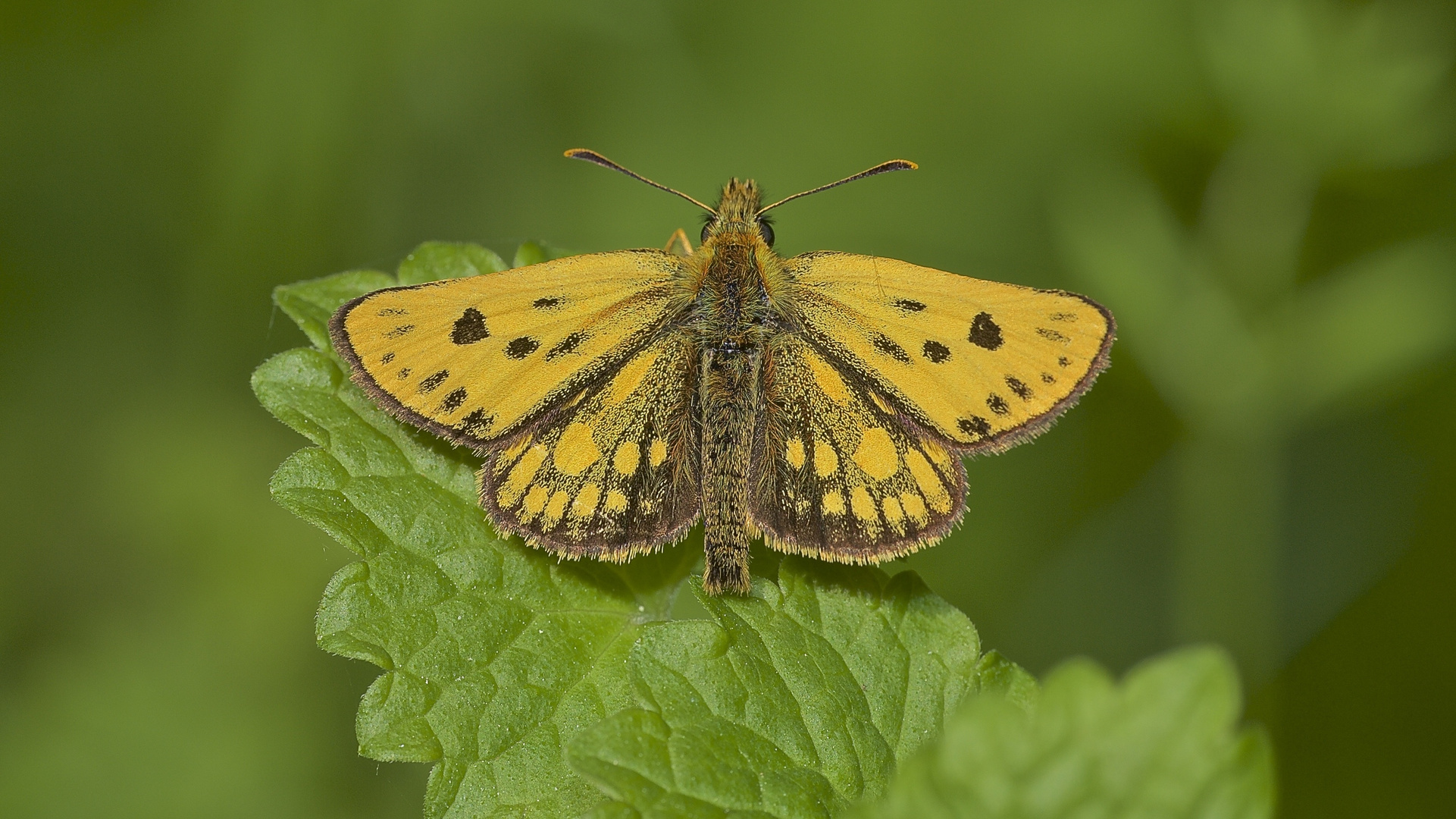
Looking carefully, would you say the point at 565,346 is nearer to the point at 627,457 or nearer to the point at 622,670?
the point at 627,457

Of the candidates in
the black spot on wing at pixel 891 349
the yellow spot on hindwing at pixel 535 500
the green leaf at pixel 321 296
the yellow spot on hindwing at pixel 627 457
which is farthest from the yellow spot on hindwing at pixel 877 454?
the green leaf at pixel 321 296

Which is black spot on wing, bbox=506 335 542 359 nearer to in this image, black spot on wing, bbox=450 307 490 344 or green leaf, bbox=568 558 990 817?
black spot on wing, bbox=450 307 490 344

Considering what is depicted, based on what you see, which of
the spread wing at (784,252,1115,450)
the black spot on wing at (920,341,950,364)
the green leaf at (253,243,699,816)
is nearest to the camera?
the green leaf at (253,243,699,816)

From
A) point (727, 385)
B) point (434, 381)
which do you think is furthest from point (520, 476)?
point (727, 385)

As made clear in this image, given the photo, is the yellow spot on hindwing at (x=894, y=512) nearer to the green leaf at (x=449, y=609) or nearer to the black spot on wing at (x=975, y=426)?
the black spot on wing at (x=975, y=426)

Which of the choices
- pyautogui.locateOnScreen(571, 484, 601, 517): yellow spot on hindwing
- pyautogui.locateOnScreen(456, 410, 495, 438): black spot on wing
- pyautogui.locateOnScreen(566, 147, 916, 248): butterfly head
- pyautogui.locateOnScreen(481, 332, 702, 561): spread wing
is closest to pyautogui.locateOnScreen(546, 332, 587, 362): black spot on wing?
pyautogui.locateOnScreen(481, 332, 702, 561): spread wing

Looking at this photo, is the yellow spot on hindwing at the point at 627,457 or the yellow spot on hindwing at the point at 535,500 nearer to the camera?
the yellow spot on hindwing at the point at 535,500

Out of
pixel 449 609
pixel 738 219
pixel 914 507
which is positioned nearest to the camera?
pixel 449 609
